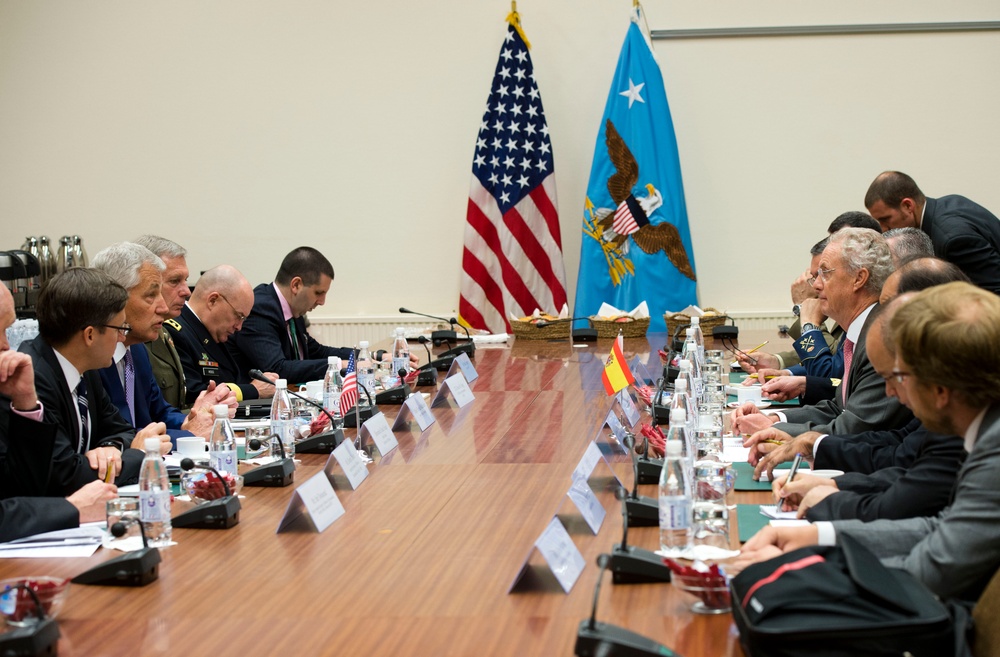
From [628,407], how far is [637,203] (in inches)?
154

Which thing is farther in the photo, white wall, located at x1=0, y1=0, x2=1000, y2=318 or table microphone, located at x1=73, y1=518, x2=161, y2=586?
white wall, located at x1=0, y1=0, x2=1000, y2=318

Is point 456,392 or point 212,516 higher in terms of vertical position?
point 212,516

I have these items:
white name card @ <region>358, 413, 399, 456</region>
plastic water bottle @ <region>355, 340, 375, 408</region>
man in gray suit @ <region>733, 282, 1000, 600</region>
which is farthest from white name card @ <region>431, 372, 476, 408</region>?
man in gray suit @ <region>733, 282, 1000, 600</region>

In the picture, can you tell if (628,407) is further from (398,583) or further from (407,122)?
(407,122)

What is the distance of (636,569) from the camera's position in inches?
74.8

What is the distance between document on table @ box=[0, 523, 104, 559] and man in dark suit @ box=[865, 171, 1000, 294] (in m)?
4.08

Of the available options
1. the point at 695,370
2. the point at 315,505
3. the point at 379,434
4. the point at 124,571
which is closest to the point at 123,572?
the point at 124,571

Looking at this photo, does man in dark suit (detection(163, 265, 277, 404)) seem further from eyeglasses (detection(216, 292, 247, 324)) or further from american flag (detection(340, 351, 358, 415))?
american flag (detection(340, 351, 358, 415))

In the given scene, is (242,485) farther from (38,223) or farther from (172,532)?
(38,223)

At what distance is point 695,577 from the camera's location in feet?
5.90

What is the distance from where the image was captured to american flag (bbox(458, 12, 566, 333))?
708 cm

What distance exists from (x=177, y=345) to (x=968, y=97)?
5.29m

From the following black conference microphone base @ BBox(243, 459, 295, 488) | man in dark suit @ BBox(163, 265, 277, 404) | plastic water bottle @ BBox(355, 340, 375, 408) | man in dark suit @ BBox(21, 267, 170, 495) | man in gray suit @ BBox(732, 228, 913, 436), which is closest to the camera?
black conference microphone base @ BBox(243, 459, 295, 488)

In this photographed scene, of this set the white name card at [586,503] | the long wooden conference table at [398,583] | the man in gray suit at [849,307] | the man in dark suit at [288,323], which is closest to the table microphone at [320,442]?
the long wooden conference table at [398,583]
